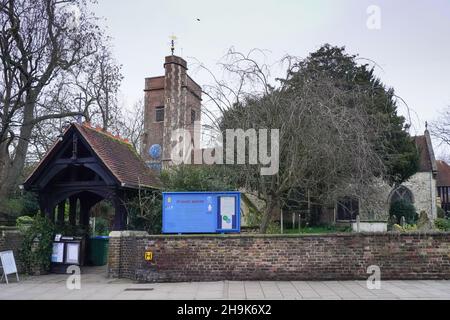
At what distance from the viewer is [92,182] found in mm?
14805

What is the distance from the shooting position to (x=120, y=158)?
1574cm

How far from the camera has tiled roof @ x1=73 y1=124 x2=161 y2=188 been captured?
1438 centimetres

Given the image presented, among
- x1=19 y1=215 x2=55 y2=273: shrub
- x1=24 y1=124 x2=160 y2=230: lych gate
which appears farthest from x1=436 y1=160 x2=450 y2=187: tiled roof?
x1=19 y1=215 x2=55 y2=273: shrub

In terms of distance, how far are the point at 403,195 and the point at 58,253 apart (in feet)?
104

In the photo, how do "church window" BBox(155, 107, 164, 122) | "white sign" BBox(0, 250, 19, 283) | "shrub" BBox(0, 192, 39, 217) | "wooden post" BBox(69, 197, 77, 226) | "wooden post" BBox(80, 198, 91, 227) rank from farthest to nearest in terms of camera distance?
"church window" BBox(155, 107, 164, 122)
"shrub" BBox(0, 192, 39, 217)
"wooden post" BBox(80, 198, 91, 227)
"wooden post" BBox(69, 197, 77, 226)
"white sign" BBox(0, 250, 19, 283)

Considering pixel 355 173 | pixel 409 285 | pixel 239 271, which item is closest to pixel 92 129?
pixel 239 271

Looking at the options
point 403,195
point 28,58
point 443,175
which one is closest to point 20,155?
point 28,58

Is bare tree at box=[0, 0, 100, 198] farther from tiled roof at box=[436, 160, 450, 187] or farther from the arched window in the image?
tiled roof at box=[436, 160, 450, 187]

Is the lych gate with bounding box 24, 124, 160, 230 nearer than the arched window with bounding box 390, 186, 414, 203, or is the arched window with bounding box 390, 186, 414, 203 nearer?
the lych gate with bounding box 24, 124, 160, 230

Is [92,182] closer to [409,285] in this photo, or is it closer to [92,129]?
[92,129]

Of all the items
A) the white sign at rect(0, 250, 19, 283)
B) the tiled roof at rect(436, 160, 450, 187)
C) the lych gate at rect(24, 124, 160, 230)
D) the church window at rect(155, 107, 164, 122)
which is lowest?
the white sign at rect(0, 250, 19, 283)

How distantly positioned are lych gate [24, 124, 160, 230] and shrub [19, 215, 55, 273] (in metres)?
0.62

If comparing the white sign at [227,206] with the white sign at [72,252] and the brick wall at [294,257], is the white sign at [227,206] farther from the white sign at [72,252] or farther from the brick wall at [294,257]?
the white sign at [72,252]

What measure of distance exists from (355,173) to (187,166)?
6567mm
